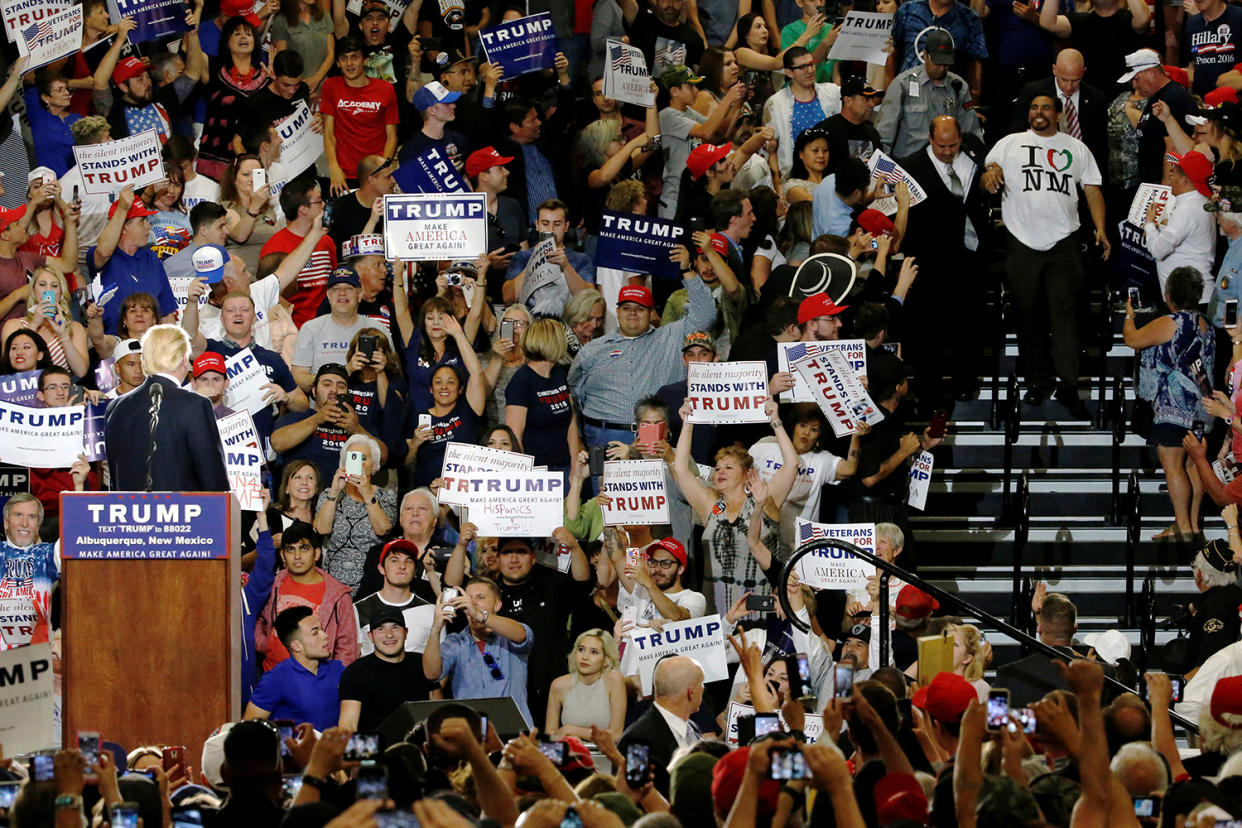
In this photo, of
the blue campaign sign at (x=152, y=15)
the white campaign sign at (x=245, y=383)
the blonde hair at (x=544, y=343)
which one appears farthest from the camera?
the blue campaign sign at (x=152, y=15)

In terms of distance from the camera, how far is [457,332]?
11867 mm

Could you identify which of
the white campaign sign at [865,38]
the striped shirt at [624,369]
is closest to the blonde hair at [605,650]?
the striped shirt at [624,369]

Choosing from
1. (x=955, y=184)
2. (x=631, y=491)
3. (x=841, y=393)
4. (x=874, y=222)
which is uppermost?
(x=955, y=184)

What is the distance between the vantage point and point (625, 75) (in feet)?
45.7

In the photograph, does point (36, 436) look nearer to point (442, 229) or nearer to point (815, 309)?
point (442, 229)

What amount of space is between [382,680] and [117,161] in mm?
4681

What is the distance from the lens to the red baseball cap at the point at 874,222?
1252cm

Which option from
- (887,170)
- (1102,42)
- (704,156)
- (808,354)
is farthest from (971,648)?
(1102,42)

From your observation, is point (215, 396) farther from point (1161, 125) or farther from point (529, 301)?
point (1161, 125)

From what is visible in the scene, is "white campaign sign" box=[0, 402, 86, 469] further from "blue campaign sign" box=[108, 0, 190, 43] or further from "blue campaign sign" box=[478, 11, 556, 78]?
"blue campaign sign" box=[478, 11, 556, 78]

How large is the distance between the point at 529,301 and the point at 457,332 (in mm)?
1095

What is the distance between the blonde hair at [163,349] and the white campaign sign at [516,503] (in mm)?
2896

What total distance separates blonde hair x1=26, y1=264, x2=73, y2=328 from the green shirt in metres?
5.59

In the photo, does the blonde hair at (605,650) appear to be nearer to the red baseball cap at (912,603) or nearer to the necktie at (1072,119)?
the red baseball cap at (912,603)
